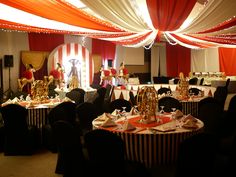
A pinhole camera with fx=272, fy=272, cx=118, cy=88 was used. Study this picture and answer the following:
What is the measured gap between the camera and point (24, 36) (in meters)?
8.76

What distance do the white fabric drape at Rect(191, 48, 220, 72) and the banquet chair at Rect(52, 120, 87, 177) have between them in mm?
12234

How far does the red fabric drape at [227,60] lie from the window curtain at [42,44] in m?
8.23

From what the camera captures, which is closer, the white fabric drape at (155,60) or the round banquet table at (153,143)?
the round banquet table at (153,143)

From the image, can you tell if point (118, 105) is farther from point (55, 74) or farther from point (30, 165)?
point (55, 74)

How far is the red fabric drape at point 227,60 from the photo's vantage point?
13438mm

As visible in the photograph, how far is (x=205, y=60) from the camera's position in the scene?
14281 millimetres

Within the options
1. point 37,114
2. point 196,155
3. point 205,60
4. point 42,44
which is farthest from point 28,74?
point 205,60

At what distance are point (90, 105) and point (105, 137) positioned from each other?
7.18ft

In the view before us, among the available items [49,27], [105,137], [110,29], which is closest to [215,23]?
[110,29]

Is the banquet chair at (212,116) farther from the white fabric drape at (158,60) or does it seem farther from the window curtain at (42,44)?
the white fabric drape at (158,60)

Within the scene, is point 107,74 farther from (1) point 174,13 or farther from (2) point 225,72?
(2) point 225,72

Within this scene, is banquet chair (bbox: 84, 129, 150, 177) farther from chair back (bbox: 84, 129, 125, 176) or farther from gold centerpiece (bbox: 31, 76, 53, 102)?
gold centerpiece (bbox: 31, 76, 53, 102)

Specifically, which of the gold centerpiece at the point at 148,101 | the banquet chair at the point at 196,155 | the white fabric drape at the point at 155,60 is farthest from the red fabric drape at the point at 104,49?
the banquet chair at the point at 196,155

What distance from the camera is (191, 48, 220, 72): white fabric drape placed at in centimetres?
1388
